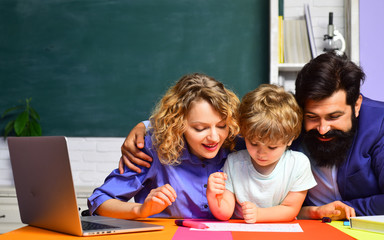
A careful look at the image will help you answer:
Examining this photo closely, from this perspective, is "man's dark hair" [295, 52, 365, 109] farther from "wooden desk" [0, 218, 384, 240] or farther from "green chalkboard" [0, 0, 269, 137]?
"green chalkboard" [0, 0, 269, 137]

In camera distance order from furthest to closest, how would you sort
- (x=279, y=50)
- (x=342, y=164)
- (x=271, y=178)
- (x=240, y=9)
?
(x=240, y=9) < (x=279, y=50) < (x=342, y=164) < (x=271, y=178)

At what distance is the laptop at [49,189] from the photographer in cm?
115

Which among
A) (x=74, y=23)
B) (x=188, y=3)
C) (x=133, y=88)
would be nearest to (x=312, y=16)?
(x=188, y=3)

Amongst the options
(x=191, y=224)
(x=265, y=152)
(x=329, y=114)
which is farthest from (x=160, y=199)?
(x=329, y=114)

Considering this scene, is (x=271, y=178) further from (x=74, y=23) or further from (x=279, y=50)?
(x=74, y=23)

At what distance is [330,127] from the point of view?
1.68 m

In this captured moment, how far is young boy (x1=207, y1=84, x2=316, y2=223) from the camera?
5.00 ft

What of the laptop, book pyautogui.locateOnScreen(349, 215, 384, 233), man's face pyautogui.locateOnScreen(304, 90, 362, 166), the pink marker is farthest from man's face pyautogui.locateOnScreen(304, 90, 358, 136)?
the laptop

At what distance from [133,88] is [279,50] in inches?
45.0

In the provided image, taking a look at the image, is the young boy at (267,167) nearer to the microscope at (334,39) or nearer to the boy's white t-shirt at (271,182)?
the boy's white t-shirt at (271,182)

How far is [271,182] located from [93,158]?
2122 mm

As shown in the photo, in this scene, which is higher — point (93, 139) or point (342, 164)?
point (342, 164)

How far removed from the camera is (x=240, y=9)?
3361 mm

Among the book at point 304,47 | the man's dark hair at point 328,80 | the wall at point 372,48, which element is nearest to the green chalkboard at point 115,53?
the book at point 304,47
